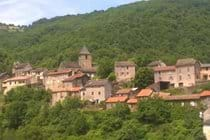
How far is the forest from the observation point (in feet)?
172

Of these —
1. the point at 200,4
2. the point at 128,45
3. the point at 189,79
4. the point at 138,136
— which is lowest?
the point at 138,136

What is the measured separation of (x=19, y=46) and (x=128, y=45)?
37940mm

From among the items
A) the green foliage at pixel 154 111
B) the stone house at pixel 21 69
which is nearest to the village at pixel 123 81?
the green foliage at pixel 154 111

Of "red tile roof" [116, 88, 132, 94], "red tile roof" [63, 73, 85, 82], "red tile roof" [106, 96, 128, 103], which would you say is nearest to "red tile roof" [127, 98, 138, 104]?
"red tile roof" [106, 96, 128, 103]

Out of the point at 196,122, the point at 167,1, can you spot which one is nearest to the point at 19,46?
the point at 167,1

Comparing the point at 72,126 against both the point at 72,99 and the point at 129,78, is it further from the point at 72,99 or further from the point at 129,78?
the point at 129,78

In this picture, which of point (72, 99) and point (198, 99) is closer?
point (198, 99)

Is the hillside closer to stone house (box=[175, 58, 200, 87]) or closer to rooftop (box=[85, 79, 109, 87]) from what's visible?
rooftop (box=[85, 79, 109, 87])

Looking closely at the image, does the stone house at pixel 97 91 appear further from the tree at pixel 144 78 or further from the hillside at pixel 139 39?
the hillside at pixel 139 39

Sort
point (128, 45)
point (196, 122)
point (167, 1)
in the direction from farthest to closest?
point (167, 1) → point (128, 45) → point (196, 122)

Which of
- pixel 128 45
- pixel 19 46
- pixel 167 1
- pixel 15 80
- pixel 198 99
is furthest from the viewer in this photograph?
pixel 167 1

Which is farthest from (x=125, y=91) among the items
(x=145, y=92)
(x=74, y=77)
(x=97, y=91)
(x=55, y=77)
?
(x=55, y=77)

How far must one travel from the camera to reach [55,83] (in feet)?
249

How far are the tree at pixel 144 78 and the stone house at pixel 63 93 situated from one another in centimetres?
714
